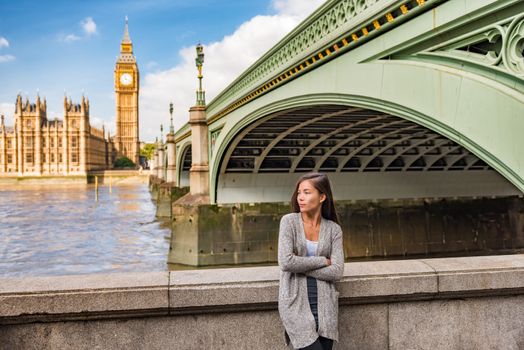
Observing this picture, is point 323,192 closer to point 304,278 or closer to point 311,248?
point 311,248

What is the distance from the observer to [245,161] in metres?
19.2

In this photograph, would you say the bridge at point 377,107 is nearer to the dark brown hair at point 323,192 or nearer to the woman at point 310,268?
the dark brown hair at point 323,192

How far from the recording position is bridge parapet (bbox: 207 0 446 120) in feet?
19.7

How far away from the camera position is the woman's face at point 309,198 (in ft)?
9.00

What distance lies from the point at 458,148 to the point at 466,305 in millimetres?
15466

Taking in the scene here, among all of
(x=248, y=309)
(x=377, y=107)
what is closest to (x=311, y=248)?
(x=248, y=309)

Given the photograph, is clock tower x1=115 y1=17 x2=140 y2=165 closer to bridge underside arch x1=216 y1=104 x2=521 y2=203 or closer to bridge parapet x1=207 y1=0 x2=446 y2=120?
bridge underside arch x1=216 y1=104 x2=521 y2=203

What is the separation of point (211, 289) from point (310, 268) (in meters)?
0.65

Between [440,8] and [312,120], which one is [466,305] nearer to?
[440,8]

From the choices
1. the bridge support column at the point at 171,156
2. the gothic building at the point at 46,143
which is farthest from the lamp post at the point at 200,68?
the gothic building at the point at 46,143

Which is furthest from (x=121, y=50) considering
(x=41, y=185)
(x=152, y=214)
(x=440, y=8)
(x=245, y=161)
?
(x=440, y=8)

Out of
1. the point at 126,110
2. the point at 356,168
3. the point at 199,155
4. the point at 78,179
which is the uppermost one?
the point at 126,110

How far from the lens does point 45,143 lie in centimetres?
9838

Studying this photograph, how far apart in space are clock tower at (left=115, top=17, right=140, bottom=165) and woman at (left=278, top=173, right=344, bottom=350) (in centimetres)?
12578
